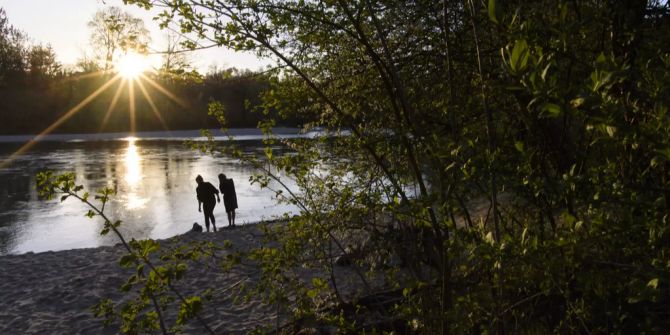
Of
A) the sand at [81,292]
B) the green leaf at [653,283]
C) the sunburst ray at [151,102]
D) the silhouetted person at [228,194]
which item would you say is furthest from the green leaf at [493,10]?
the sunburst ray at [151,102]

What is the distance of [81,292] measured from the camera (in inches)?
352

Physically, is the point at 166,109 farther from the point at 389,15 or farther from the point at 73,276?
the point at 389,15

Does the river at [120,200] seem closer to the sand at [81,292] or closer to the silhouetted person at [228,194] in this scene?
the silhouetted person at [228,194]

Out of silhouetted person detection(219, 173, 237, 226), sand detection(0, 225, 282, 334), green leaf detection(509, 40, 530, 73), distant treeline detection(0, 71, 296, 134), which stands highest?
distant treeline detection(0, 71, 296, 134)

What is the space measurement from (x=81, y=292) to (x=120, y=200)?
9.64m

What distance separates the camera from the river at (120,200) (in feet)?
45.0

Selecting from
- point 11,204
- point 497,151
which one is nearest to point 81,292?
point 497,151

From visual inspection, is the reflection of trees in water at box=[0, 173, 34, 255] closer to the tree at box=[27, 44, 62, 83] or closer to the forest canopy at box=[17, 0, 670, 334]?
the forest canopy at box=[17, 0, 670, 334]

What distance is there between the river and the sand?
1.41 m

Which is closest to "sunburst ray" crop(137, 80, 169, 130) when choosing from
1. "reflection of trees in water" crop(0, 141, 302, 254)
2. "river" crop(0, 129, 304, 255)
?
"river" crop(0, 129, 304, 255)

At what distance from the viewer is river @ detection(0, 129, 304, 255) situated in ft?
45.0

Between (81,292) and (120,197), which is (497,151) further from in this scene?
(120,197)

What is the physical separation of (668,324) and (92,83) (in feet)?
216

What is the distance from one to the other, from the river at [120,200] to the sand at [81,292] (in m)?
1.41
